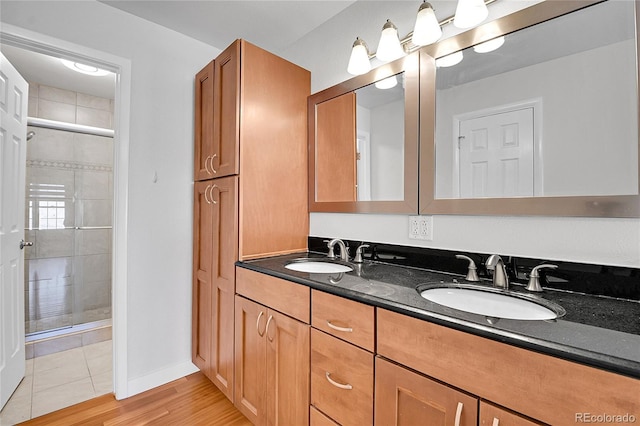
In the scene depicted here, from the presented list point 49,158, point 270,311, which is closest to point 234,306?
point 270,311

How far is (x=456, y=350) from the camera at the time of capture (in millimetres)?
778

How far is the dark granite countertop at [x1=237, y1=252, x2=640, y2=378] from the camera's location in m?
0.60

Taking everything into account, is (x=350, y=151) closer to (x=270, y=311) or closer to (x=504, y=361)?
(x=270, y=311)

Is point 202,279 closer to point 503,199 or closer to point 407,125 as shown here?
point 407,125

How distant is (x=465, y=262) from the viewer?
1.30 metres

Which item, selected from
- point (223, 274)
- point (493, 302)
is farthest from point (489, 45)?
point (223, 274)

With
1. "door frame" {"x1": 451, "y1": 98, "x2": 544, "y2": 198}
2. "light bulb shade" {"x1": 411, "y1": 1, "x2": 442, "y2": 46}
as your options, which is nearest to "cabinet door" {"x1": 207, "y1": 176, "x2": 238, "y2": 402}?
"light bulb shade" {"x1": 411, "y1": 1, "x2": 442, "y2": 46}

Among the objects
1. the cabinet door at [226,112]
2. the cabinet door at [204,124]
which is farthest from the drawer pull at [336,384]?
the cabinet door at [204,124]

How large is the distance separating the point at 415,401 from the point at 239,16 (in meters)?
2.24

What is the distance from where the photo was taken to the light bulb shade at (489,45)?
4.02ft

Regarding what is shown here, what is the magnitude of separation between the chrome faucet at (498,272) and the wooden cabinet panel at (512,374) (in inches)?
17.2

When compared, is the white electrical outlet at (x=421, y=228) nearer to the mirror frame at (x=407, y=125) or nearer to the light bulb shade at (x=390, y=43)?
the mirror frame at (x=407, y=125)

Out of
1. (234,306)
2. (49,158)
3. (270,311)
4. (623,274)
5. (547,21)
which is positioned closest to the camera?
(623,274)

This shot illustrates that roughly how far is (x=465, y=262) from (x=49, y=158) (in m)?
3.75
